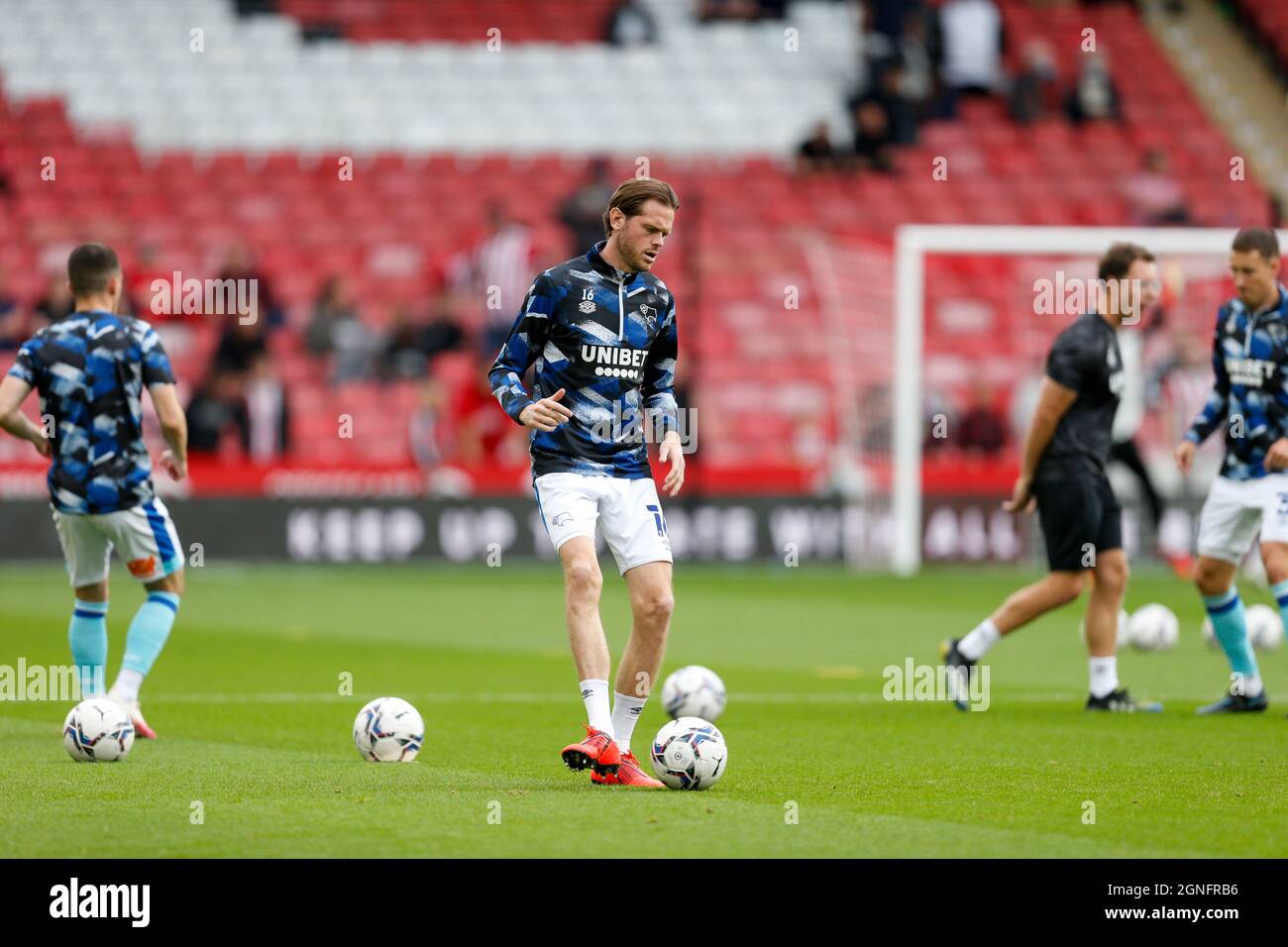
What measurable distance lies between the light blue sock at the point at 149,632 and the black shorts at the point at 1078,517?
409 centimetres

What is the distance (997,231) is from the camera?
22141 mm

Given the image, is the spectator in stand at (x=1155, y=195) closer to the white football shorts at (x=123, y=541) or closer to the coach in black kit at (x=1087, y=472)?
the coach in black kit at (x=1087, y=472)

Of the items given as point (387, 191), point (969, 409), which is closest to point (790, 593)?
point (969, 409)

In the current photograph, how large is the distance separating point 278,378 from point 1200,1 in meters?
16.3

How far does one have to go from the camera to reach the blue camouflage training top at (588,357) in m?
7.74

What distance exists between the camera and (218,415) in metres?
22.6

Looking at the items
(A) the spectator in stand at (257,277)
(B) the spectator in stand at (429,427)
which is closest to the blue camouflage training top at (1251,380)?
(B) the spectator in stand at (429,427)

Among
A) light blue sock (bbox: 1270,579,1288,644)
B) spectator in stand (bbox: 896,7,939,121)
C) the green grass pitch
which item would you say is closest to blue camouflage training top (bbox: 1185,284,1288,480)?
light blue sock (bbox: 1270,579,1288,644)

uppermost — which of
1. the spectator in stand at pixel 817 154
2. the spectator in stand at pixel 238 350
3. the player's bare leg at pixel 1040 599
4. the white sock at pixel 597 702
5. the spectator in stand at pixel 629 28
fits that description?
the spectator in stand at pixel 629 28

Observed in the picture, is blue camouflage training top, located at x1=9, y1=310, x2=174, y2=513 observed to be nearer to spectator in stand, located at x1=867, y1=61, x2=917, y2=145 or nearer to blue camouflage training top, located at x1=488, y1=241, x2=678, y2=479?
blue camouflage training top, located at x1=488, y1=241, x2=678, y2=479

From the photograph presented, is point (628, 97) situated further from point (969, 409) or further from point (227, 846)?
point (227, 846)

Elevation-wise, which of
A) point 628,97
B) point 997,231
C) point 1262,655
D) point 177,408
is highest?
point 628,97

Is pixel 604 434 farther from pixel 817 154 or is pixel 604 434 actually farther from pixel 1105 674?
pixel 817 154

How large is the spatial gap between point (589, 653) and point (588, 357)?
1.07m
